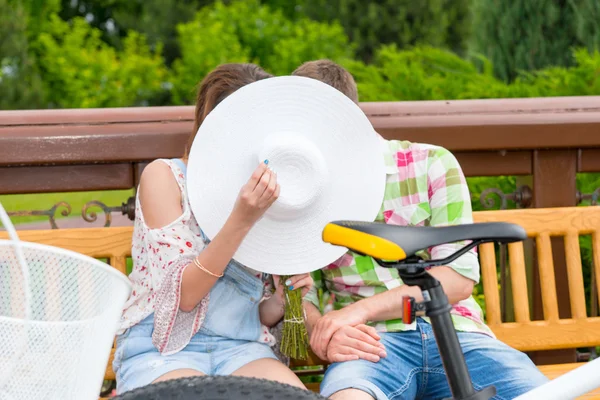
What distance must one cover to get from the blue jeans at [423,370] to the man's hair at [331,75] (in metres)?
0.76

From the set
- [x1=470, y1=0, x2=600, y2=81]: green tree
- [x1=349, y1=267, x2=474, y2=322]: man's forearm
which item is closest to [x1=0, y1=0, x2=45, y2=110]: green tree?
[x1=470, y1=0, x2=600, y2=81]: green tree

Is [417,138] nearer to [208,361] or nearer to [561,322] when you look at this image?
[561,322]

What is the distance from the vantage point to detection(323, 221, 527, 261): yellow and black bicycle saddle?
1595 mm

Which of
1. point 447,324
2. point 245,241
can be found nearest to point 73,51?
point 245,241

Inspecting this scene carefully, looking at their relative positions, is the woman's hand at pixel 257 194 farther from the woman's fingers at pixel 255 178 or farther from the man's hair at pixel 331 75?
the man's hair at pixel 331 75

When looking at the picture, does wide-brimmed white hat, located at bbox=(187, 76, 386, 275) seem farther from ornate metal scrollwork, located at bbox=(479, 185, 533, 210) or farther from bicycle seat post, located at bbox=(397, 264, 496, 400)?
ornate metal scrollwork, located at bbox=(479, 185, 533, 210)

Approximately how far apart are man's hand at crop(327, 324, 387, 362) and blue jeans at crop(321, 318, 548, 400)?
2 cm

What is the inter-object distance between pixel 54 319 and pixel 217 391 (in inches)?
13.6

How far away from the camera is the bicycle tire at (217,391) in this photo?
1.60m

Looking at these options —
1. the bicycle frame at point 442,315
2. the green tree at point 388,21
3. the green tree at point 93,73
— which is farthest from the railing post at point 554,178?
the green tree at point 388,21

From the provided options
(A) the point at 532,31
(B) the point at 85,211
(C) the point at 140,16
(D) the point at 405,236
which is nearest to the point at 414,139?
(B) the point at 85,211

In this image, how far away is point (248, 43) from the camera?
1119 centimetres

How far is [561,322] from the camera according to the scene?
323cm

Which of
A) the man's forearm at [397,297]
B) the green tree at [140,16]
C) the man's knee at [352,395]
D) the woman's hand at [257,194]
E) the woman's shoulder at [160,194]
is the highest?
the woman's hand at [257,194]
